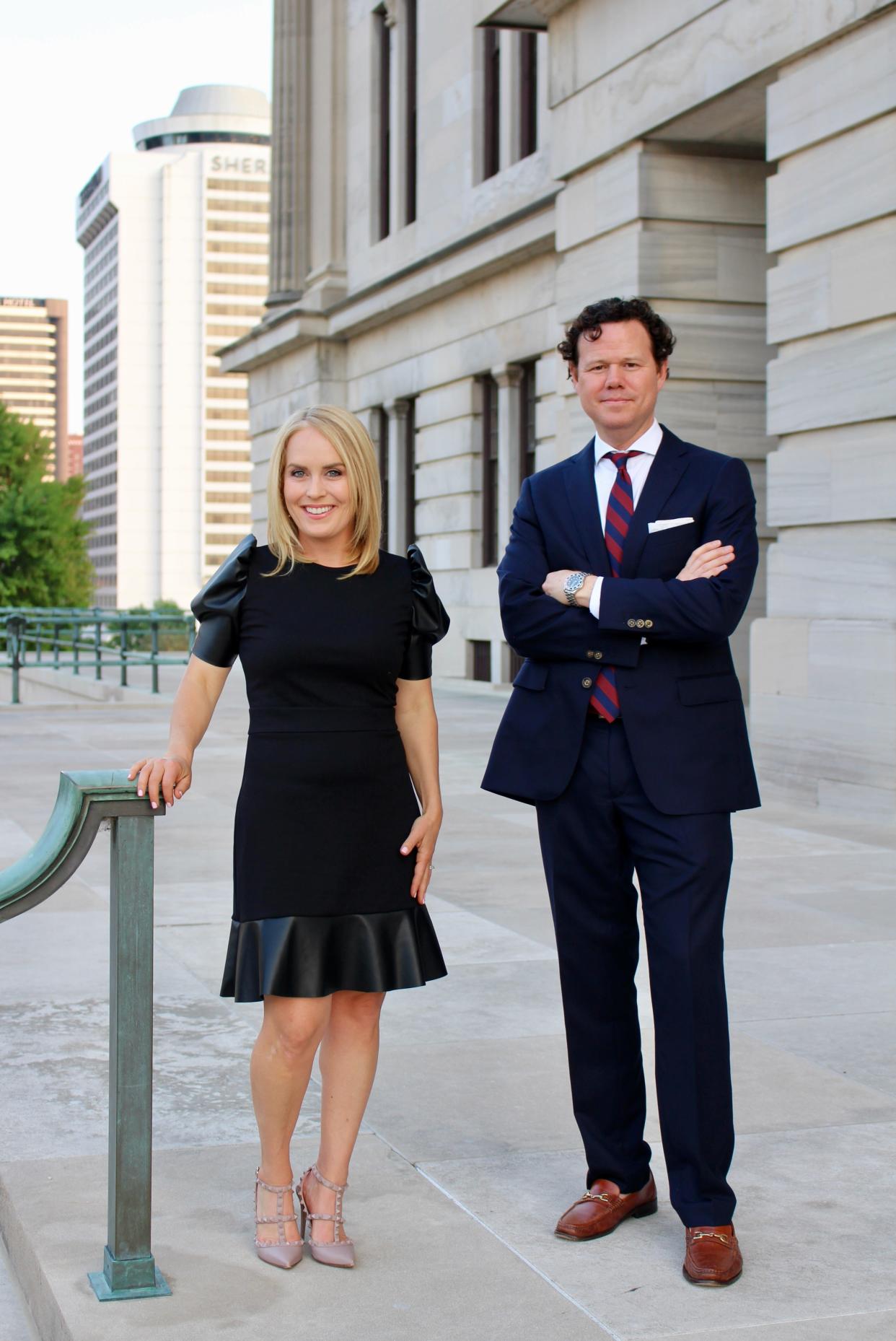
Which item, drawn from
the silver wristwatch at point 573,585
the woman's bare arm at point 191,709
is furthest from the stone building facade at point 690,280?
the woman's bare arm at point 191,709

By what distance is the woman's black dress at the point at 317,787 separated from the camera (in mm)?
3473

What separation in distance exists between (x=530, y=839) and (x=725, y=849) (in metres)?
6.24

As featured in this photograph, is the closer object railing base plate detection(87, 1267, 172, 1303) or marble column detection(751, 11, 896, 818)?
railing base plate detection(87, 1267, 172, 1303)

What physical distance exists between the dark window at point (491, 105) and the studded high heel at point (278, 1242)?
2098 cm

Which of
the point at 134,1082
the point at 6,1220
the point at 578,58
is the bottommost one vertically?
the point at 6,1220

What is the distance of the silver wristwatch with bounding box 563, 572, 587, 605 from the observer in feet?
12.1

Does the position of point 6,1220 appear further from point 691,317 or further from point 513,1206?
point 691,317

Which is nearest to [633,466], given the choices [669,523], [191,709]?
[669,523]

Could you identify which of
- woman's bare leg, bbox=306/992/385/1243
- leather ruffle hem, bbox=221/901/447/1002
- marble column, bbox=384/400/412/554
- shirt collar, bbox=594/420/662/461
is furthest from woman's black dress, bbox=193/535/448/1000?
marble column, bbox=384/400/412/554

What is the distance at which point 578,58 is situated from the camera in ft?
46.3

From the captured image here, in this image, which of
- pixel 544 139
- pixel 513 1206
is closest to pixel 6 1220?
pixel 513 1206

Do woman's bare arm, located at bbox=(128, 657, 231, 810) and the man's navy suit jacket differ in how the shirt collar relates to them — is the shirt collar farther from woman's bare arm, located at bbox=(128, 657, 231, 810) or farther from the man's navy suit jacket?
woman's bare arm, located at bbox=(128, 657, 231, 810)

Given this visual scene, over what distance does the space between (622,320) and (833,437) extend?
764cm

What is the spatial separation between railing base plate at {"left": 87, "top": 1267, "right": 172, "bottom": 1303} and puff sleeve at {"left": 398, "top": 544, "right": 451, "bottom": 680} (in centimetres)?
137
